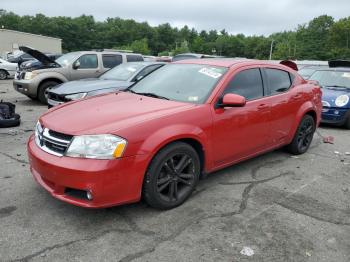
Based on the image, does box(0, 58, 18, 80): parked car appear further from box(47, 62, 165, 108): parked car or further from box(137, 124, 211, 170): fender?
box(137, 124, 211, 170): fender

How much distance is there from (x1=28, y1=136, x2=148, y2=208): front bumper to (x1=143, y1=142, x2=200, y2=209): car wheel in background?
0.45ft

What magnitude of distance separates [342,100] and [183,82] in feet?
18.1

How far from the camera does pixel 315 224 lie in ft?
12.0

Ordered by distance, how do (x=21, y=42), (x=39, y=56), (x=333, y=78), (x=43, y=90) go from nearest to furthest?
(x=333, y=78) < (x=39, y=56) < (x=43, y=90) < (x=21, y=42)

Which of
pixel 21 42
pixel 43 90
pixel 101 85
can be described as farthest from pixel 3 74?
pixel 21 42

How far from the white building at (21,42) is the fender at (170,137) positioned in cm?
4619

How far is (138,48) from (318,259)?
96.2 meters

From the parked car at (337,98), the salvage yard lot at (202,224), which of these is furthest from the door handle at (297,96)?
the parked car at (337,98)

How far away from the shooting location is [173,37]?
11925 cm

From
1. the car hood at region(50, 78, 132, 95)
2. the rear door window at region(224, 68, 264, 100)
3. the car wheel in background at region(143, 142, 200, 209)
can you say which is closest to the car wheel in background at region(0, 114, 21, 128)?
the car hood at region(50, 78, 132, 95)

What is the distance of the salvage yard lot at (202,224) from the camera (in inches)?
121

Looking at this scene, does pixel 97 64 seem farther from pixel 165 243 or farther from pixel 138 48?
pixel 138 48

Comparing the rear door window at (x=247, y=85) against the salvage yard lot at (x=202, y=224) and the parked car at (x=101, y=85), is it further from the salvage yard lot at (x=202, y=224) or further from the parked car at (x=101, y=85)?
the parked car at (x=101, y=85)

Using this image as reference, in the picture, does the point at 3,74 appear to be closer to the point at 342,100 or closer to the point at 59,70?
the point at 59,70
